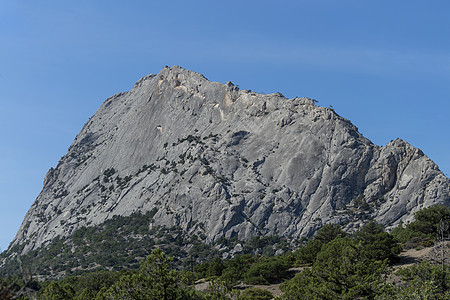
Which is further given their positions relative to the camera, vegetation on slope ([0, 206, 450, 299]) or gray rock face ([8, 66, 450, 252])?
gray rock face ([8, 66, 450, 252])

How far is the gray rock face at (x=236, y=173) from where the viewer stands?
451 ft

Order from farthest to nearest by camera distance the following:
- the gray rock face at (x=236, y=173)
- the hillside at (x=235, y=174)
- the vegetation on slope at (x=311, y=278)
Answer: the gray rock face at (x=236, y=173) < the hillside at (x=235, y=174) < the vegetation on slope at (x=311, y=278)

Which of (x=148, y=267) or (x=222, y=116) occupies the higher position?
(x=222, y=116)

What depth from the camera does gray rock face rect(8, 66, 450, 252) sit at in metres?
138

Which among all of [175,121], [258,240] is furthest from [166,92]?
[258,240]

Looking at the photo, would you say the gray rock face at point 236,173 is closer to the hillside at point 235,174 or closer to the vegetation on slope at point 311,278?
the hillside at point 235,174

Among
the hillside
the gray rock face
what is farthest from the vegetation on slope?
the gray rock face

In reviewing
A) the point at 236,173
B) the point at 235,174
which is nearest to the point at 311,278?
the point at 235,174

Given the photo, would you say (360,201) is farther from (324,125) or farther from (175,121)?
(175,121)

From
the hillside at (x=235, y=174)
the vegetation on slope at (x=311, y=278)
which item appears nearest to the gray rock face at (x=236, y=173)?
the hillside at (x=235, y=174)

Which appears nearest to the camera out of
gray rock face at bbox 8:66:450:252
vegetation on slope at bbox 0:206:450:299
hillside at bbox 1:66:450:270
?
vegetation on slope at bbox 0:206:450:299

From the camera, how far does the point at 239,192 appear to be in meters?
147

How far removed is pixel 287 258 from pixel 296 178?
64.7 meters

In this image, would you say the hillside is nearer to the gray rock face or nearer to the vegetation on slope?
the gray rock face
